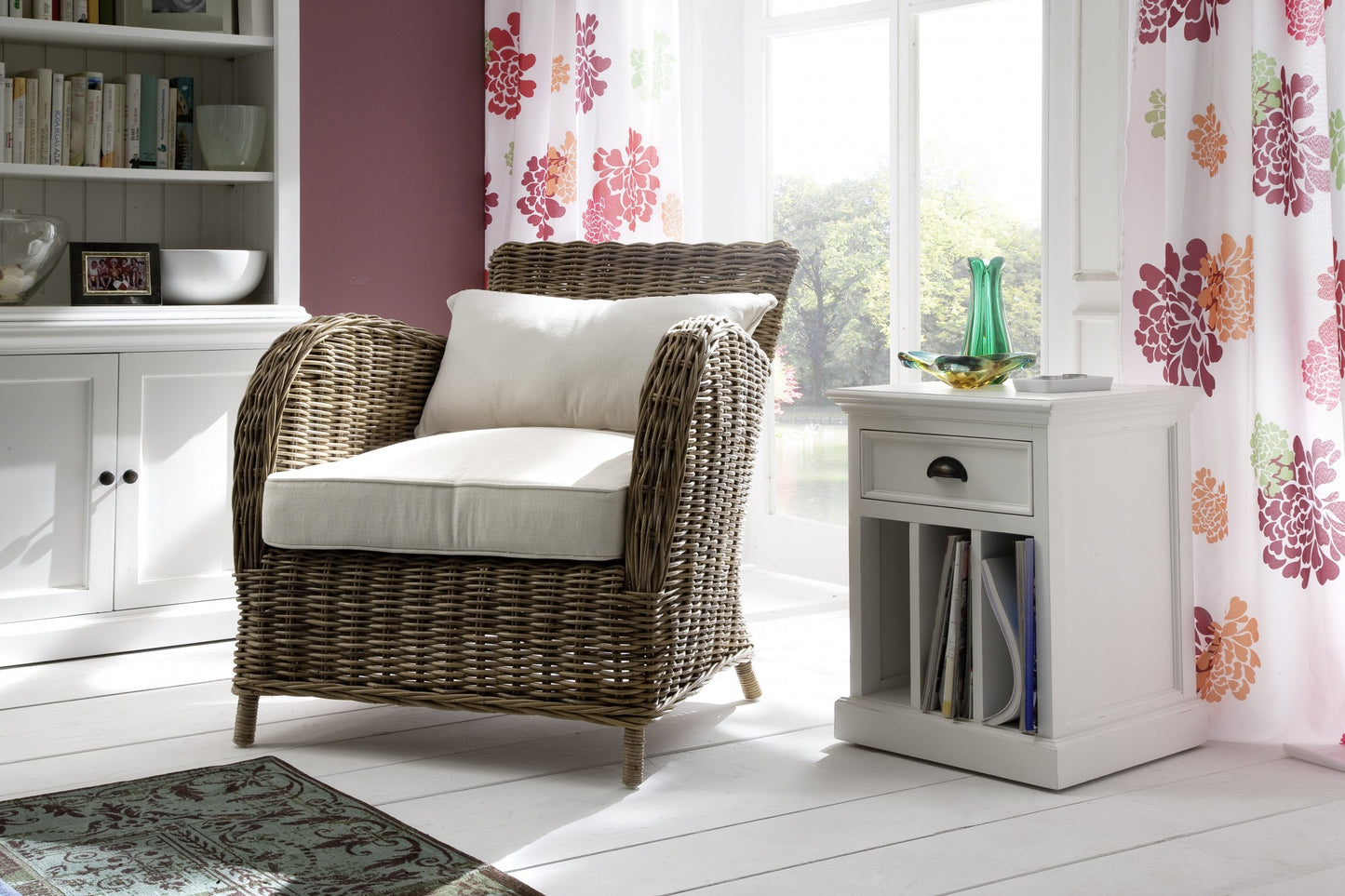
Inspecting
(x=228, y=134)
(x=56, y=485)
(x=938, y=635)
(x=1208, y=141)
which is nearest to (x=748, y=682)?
(x=938, y=635)

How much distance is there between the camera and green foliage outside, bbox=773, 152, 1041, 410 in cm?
290

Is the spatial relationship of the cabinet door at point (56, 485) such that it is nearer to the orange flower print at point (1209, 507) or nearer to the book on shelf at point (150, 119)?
the book on shelf at point (150, 119)

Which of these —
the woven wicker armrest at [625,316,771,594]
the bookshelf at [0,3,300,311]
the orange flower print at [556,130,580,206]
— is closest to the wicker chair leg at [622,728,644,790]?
the woven wicker armrest at [625,316,771,594]

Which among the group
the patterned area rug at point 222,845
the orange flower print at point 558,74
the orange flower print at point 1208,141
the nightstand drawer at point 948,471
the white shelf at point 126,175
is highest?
the orange flower print at point 558,74

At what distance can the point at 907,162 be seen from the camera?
10.4 ft

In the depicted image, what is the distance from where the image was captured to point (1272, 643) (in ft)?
7.18

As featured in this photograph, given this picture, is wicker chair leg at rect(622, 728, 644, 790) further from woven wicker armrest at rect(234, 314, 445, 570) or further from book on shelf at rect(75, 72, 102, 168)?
book on shelf at rect(75, 72, 102, 168)

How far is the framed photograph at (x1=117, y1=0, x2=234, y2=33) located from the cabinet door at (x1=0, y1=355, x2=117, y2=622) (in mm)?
761

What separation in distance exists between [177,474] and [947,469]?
1.63m

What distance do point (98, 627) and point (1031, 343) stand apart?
1.94m

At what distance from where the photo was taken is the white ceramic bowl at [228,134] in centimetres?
302

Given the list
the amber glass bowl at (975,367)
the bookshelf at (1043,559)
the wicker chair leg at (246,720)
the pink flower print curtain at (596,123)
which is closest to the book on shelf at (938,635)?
the bookshelf at (1043,559)

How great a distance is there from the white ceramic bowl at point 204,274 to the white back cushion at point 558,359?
76cm

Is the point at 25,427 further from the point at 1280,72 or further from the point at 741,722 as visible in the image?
the point at 1280,72
